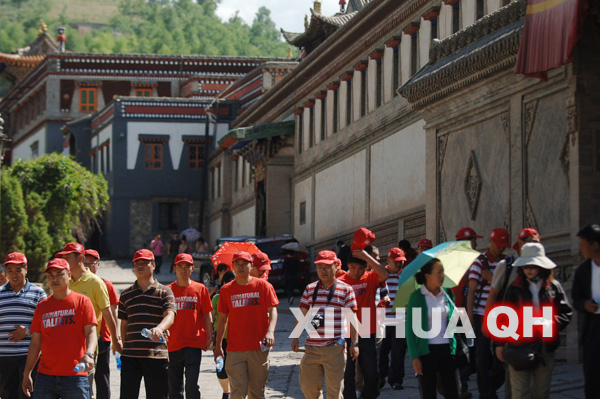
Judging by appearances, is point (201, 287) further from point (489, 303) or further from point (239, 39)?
point (239, 39)

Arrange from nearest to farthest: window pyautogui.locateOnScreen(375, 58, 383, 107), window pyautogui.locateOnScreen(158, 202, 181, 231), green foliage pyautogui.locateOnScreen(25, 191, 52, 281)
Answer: window pyautogui.locateOnScreen(375, 58, 383, 107), green foliage pyautogui.locateOnScreen(25, 191, 52, 281), window pyautogui.locateOnScreen(158, 202, 181, 231)

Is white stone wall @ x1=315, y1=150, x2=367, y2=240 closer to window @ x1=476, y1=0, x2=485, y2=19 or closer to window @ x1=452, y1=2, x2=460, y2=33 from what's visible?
window @ x1=452, y1=2, x2=460, y2=33

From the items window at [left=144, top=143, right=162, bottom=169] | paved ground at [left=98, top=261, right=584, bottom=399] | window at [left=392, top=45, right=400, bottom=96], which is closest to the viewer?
paved ground at [left=98, top=261, right=584, bottom=399]

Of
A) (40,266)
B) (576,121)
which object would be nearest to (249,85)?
(40,266)

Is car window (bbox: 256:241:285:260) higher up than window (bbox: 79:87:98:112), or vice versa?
window (bbox: 79:87:98:112)

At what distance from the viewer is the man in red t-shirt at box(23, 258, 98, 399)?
10500mm

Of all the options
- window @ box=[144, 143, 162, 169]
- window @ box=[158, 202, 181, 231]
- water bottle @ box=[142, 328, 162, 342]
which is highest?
window @ box=[144, 143, 162, 169]

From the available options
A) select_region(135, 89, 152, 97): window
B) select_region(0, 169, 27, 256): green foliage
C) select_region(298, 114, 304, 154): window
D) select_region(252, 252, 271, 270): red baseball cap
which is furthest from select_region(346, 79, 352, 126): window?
select_region(135, 89, 152, 97): window

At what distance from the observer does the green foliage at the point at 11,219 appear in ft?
119

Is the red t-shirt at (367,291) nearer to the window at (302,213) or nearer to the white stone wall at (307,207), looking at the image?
the white stone wall at (307,207)

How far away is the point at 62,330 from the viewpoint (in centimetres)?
1061

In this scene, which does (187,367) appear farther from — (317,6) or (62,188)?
(317,6)

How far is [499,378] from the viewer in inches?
486

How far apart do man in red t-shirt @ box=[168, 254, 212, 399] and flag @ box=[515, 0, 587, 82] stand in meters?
5.57
